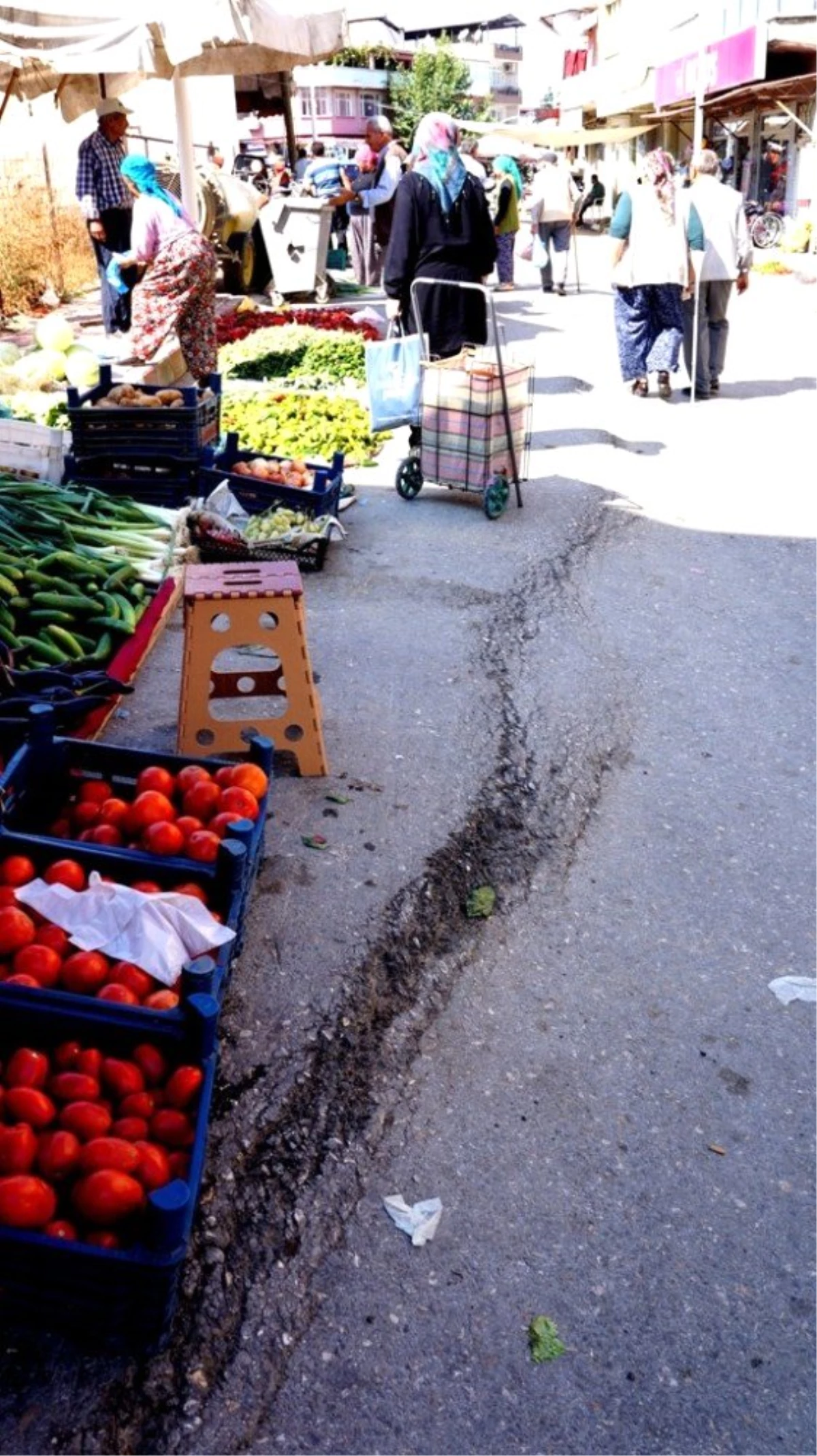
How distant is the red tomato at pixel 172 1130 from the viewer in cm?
260

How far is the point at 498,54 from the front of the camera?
407ft

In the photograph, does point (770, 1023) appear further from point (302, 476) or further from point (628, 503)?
point (628, 503)

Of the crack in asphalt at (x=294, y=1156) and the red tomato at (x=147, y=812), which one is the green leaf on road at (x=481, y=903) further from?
the red tomato at (x=147, y=812)

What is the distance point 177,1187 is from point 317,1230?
699mm

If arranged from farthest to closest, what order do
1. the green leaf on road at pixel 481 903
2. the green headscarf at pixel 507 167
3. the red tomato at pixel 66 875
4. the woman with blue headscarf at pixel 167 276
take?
the green headscarf at pixel 507 167
the woman with blue headscarf at pixel 167 276
the green leaf on road at pixel 481 903
the red tomato at pixel 66 875

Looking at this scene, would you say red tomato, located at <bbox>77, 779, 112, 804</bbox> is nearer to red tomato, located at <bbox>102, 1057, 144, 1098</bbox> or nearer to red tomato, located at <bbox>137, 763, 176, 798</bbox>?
red tomato, located at <bbox>137, 763, 176, 798</bbox>

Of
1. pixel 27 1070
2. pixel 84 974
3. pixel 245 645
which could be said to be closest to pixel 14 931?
pixel 84 974

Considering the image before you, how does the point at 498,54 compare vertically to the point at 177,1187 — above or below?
above

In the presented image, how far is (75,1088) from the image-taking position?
8.61ft

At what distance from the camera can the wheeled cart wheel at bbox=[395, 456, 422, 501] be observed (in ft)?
28.2

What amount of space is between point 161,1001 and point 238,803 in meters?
0.88

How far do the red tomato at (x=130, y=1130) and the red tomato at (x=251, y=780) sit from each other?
127 cm

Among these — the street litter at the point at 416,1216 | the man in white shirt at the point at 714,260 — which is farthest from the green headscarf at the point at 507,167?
the street litter at the point at 416,1216

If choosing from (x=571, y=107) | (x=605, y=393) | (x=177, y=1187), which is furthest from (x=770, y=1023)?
(x=571, y=107)
